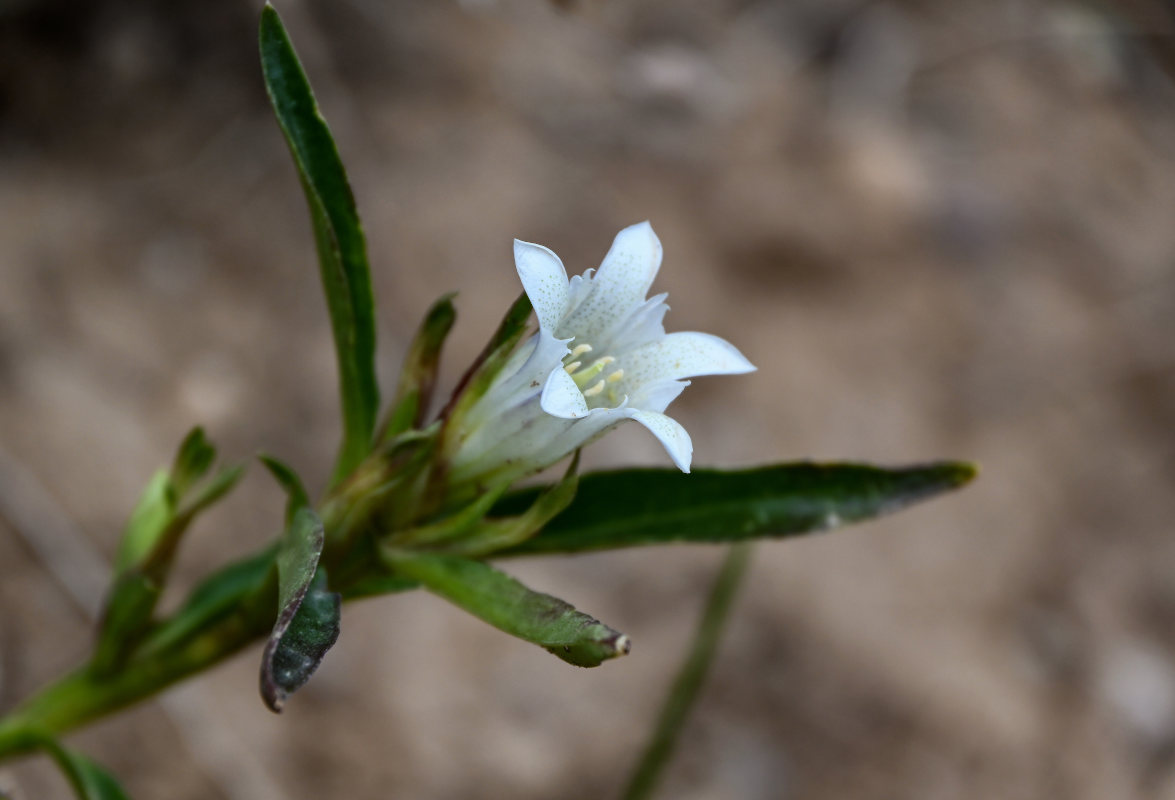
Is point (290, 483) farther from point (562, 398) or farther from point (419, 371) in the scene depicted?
point (562, 398)

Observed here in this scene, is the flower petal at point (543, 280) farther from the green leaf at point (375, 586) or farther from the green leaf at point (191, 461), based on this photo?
the green leaf at point (191, 461)

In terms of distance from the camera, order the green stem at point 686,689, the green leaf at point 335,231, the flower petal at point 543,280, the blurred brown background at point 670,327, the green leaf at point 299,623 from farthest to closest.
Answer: the blurred brown background at point 670,327 < the green stem at point 686,689 < the green leaf at point 335,231 < the flower petal at point 543,280 < the green leaf at point 299,623

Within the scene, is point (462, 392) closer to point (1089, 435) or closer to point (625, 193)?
point (625, 193)

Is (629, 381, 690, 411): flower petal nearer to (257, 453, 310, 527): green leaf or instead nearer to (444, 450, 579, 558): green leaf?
(444, 450, 579, 558): green leaf

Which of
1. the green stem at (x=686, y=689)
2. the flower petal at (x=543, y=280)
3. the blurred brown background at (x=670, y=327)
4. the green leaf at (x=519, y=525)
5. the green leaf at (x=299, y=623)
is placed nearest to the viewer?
the green leaf at (x=299, y=623)

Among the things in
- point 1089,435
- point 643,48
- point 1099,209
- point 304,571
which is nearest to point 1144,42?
point 1099,209

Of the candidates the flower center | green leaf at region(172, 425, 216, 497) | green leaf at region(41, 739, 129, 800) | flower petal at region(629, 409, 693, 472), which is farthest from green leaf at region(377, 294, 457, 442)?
green leaf at region(41, 739, 129, 800)

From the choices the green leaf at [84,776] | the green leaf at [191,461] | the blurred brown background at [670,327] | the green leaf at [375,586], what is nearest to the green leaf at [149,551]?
the green leaf at [191,461]
